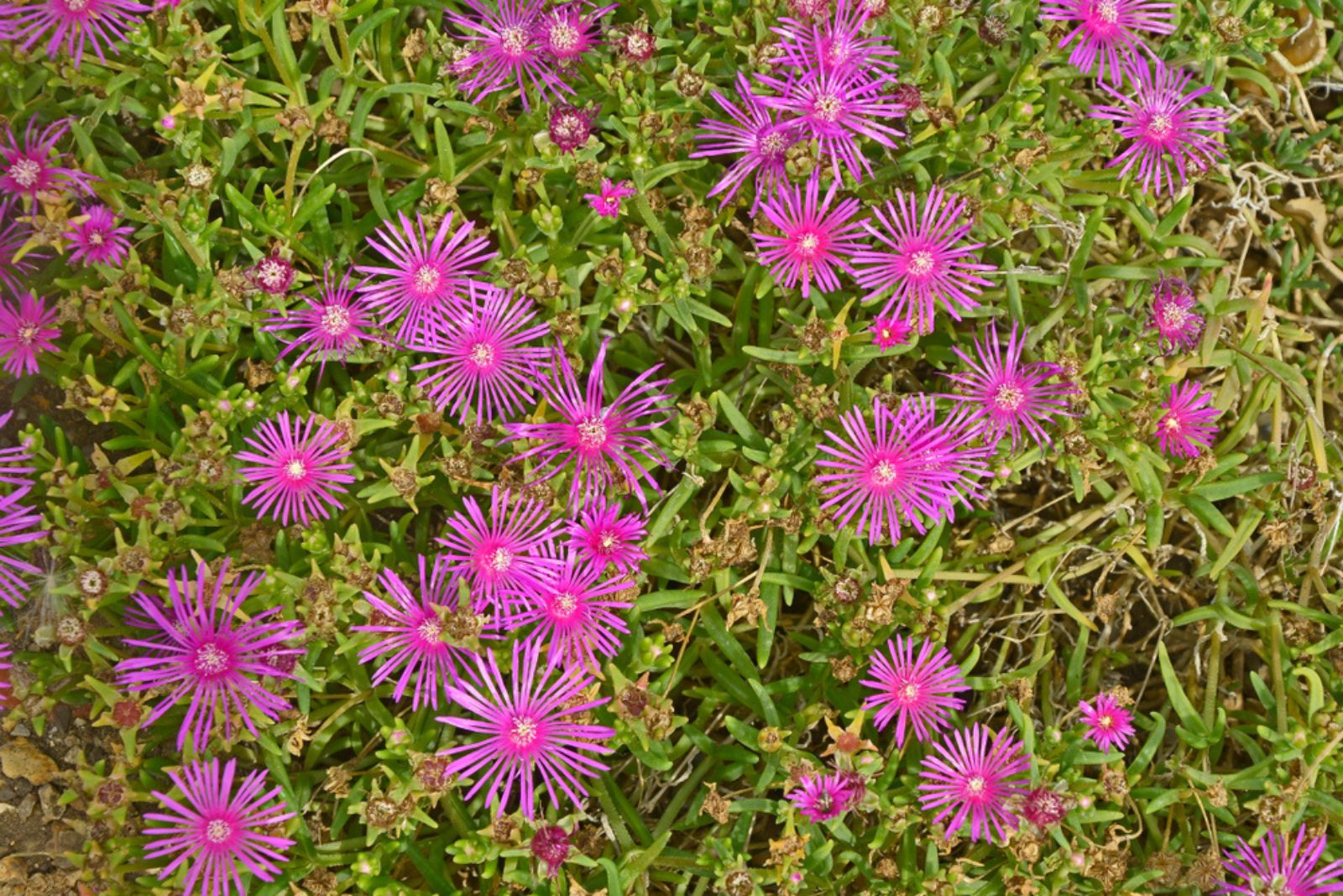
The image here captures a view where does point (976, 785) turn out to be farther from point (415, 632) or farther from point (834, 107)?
point (834, 107)

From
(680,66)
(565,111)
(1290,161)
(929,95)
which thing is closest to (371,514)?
(565,111)

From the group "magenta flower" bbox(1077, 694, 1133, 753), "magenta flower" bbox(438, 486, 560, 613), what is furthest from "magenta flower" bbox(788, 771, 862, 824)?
"magenta flower" bbox(438, 486, 560, 613)

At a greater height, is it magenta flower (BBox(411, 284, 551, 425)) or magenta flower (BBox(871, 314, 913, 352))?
magenta flower (BBox(871, 314, 913, 352))

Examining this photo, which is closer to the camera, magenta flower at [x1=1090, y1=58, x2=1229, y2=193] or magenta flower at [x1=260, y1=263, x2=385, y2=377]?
magenta flower at [x1=260, y1=263, x2=385, y2=377]

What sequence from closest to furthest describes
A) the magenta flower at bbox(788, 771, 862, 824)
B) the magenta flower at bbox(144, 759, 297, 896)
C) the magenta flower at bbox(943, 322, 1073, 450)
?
1. the magenta flower at bbox(144, 759, 297, 896)
2. the magenta flower at bbox(788, 771, 862, 824)
3. the magenta flower at bbox(943, 322, 1073, 450)

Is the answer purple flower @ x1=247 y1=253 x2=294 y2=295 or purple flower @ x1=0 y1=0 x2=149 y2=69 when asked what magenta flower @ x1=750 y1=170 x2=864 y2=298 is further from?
purple flower @ x1=0 y1=0 x2=149 y2=69

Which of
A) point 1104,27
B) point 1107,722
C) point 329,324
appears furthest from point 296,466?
point 1104,27

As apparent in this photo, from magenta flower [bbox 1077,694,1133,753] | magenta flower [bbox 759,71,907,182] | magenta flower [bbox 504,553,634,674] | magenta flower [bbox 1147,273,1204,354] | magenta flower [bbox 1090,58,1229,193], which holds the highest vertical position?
magenta flower [bbox 1090,58,1229,193]
